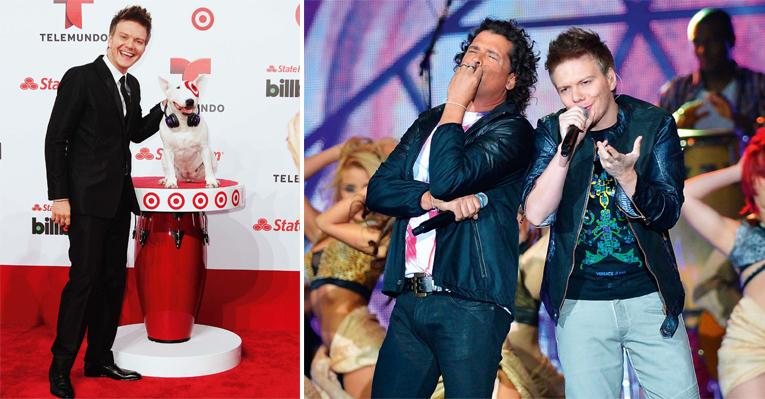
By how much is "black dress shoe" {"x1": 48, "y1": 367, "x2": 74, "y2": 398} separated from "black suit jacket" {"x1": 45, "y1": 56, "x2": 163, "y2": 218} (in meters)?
0.74

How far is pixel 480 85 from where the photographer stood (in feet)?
7.89

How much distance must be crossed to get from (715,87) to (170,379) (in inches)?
110

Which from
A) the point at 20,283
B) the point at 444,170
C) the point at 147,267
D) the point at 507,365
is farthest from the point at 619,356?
the point at 20,283

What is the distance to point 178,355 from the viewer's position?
418 cm

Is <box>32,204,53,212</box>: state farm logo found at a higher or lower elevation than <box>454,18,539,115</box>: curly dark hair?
lower

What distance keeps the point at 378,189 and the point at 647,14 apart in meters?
1.55

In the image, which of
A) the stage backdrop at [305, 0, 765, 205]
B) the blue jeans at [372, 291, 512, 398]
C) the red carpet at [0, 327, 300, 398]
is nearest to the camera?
the blue jeans at [372, 291, 512, 398]

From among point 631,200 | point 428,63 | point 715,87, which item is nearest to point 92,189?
point 428,63

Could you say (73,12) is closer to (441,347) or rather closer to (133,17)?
(133,17)

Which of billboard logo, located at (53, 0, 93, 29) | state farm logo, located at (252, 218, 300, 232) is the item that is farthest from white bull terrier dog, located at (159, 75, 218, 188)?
billboard logo, located at (53, 0, 93, 29)

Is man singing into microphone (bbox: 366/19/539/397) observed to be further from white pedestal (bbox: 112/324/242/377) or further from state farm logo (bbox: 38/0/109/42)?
state farm logo (bbox: 38/0/109/42)

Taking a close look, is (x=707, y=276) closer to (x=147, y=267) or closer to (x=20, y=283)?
(x=147, y=267)

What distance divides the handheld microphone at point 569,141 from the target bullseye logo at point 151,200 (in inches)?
93.1

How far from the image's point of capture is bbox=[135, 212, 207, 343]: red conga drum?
426cm
